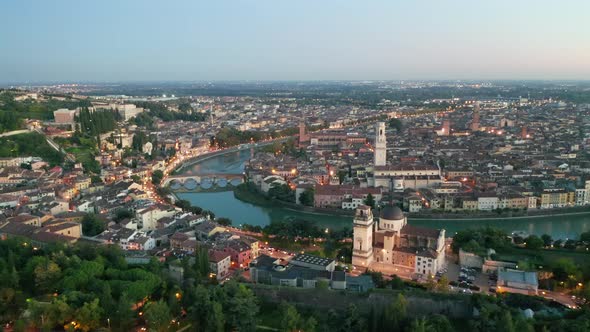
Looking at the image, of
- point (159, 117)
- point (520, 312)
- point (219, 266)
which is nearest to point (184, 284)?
point (219, 266)

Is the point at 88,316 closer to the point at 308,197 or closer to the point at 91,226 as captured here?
the point at 91,226

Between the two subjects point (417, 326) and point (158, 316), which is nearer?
point (417, 326)

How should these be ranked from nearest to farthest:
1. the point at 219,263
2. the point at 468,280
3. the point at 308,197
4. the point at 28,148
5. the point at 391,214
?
the point at 468,280, the point at 219,263, the point at 391,214, the point at 308,197, the point at 28,148

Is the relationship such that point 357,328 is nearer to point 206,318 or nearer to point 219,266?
point 206,318

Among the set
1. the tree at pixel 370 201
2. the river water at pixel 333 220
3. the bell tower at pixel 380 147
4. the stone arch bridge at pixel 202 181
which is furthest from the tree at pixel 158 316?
the bell tower at pixel 380 147

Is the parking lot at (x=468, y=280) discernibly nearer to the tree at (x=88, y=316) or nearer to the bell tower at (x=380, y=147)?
the tree at (x=88, y=316)

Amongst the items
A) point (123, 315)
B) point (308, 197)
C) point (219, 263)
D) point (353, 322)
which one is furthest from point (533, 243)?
point (123, 315)

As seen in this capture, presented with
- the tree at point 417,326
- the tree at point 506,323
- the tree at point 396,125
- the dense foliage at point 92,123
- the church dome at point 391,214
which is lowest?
the tree at point 417,326
